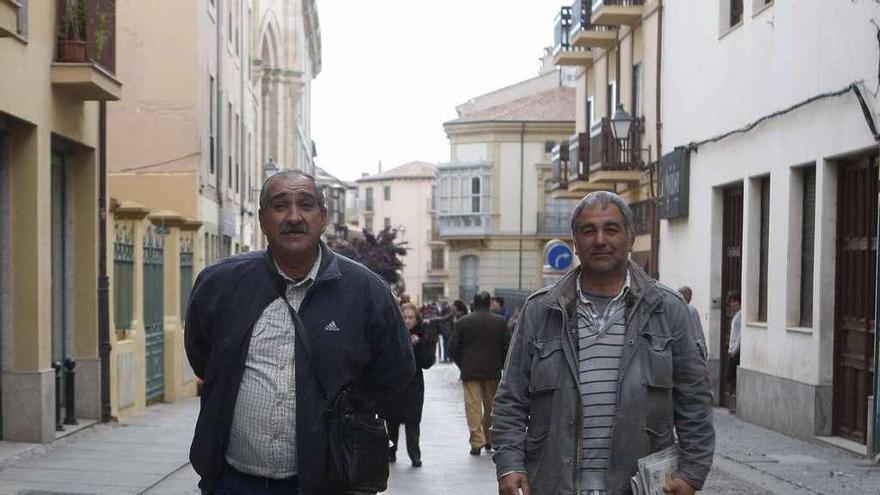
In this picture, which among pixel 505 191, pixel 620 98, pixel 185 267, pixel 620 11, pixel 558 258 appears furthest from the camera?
pixel 505 191

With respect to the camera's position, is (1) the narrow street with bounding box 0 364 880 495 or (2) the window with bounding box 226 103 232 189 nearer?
(1) the narrow street with bounding box 0 364 880 495

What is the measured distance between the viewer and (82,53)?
615 inches

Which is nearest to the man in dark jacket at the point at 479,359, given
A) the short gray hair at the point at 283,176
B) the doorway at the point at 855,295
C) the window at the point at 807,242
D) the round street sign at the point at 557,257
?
the doorway at the point at 855,295

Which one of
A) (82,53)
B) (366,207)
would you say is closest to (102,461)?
(82,53)

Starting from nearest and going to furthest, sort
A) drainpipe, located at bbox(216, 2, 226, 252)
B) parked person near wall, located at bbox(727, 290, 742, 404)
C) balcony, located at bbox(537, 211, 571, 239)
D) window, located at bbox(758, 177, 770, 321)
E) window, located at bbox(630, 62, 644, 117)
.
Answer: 1. window, located at bbox(758, 177, 770, 321)
2. parked person near wall, located at bbox(727, 290, 742, 404)
3. drainpipe, located at bbox(216, 2, 226, 252)
4. window, located at bbox(630, 62, 644, 117)
5. balcony, located at bbox(537, 211, 571, 239)

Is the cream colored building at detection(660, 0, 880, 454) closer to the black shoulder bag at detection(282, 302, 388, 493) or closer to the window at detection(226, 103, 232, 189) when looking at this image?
the black shoulder bag at detection(282, 302, 388, 493)

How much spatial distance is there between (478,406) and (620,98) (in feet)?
52.8

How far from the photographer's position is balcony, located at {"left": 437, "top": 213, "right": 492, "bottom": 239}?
72.1 m

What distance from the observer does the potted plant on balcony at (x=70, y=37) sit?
51.1 ft

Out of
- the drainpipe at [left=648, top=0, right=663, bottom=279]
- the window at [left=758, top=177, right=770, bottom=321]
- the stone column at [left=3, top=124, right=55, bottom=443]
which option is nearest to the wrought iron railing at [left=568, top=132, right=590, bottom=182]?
the drainpipe at [left=648, top=0, right=663, bottom=279]

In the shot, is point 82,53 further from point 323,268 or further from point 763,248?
point 323,268

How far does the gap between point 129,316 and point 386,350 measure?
14959mm

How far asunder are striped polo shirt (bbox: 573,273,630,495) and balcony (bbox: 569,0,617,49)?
86.7ft

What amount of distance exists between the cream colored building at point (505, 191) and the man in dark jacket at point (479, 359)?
52.9 meters
